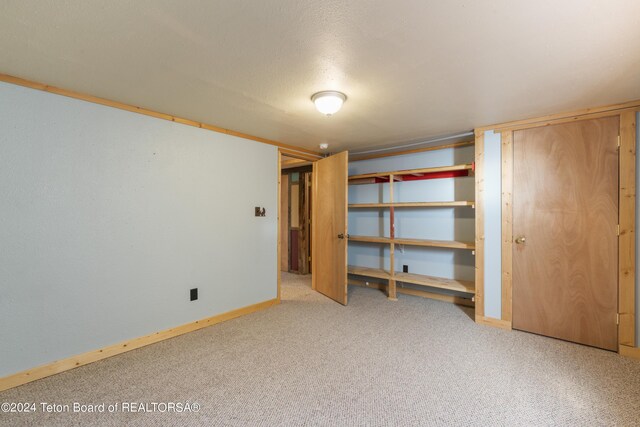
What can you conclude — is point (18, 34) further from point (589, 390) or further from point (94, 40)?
point (589, 390)

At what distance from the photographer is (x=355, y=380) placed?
81.9 inches

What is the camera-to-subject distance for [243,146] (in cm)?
345

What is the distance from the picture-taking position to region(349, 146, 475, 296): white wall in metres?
3.88

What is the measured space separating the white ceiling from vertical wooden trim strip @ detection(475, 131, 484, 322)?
1.79 feet

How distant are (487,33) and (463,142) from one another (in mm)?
2503

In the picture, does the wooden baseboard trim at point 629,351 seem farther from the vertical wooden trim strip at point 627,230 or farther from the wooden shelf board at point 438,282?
the wooden shelf board at point 438,282

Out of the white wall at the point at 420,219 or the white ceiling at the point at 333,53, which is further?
the white wall at the point at 420,219

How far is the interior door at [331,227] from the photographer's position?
149 inches

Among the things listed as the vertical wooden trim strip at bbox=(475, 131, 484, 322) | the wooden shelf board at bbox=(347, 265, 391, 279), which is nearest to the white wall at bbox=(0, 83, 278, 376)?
the wooden shelf board at bbox=(347, 265, 391, 279)

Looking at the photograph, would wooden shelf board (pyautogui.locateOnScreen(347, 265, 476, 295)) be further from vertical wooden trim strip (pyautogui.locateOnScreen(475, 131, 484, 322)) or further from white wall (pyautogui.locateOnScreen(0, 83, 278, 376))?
white wall (pyautogui.locateOnScreen(0, 83, 278, 376))

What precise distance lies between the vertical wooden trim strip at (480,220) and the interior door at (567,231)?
0.98 feet

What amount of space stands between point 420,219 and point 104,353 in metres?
3.86

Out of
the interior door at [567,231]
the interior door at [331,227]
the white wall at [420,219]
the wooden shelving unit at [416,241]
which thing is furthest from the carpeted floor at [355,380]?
the white wall at [420,219]

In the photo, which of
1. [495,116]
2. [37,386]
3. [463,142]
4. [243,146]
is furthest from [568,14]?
[37,386]
